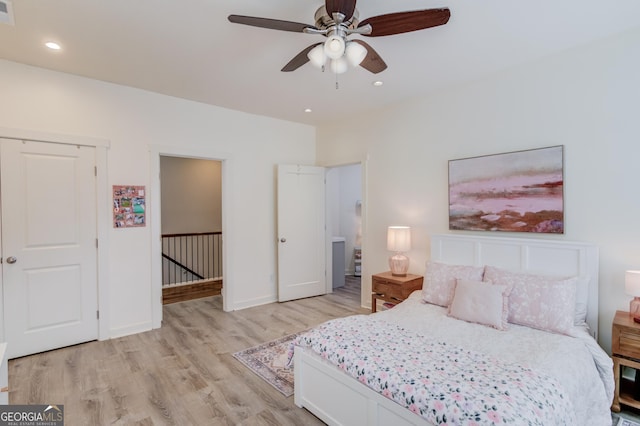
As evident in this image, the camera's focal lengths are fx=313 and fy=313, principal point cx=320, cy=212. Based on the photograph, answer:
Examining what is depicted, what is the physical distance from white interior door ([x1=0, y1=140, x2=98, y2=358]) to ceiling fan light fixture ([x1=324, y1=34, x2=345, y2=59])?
118 inches

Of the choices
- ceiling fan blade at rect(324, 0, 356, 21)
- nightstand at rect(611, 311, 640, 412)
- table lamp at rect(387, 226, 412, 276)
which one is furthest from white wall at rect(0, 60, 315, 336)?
nightstand at rect(611, 311, 640, 412)

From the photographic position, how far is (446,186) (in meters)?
3.70

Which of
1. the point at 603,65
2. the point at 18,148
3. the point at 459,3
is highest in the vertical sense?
the point at 459,3

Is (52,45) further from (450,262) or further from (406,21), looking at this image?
(450,262)

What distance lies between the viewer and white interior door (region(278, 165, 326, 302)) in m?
4.91

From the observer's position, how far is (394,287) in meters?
3.69

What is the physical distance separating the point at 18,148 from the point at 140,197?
45.3 inches

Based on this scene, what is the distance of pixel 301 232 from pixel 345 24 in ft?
11.4

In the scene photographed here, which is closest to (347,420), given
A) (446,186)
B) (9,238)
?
(446,186)

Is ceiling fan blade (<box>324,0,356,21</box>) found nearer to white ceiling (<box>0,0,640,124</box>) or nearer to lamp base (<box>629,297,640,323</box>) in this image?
white ceiling (<box>0,0,640,124</box>)

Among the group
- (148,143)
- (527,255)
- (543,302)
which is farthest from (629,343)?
(148,143)

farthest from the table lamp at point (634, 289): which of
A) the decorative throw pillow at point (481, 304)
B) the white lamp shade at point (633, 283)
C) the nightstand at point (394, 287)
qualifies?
the nightstand at point (394, 287)

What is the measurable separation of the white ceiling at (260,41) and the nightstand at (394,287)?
88.7 inches

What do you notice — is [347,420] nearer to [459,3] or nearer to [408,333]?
[408,333]
